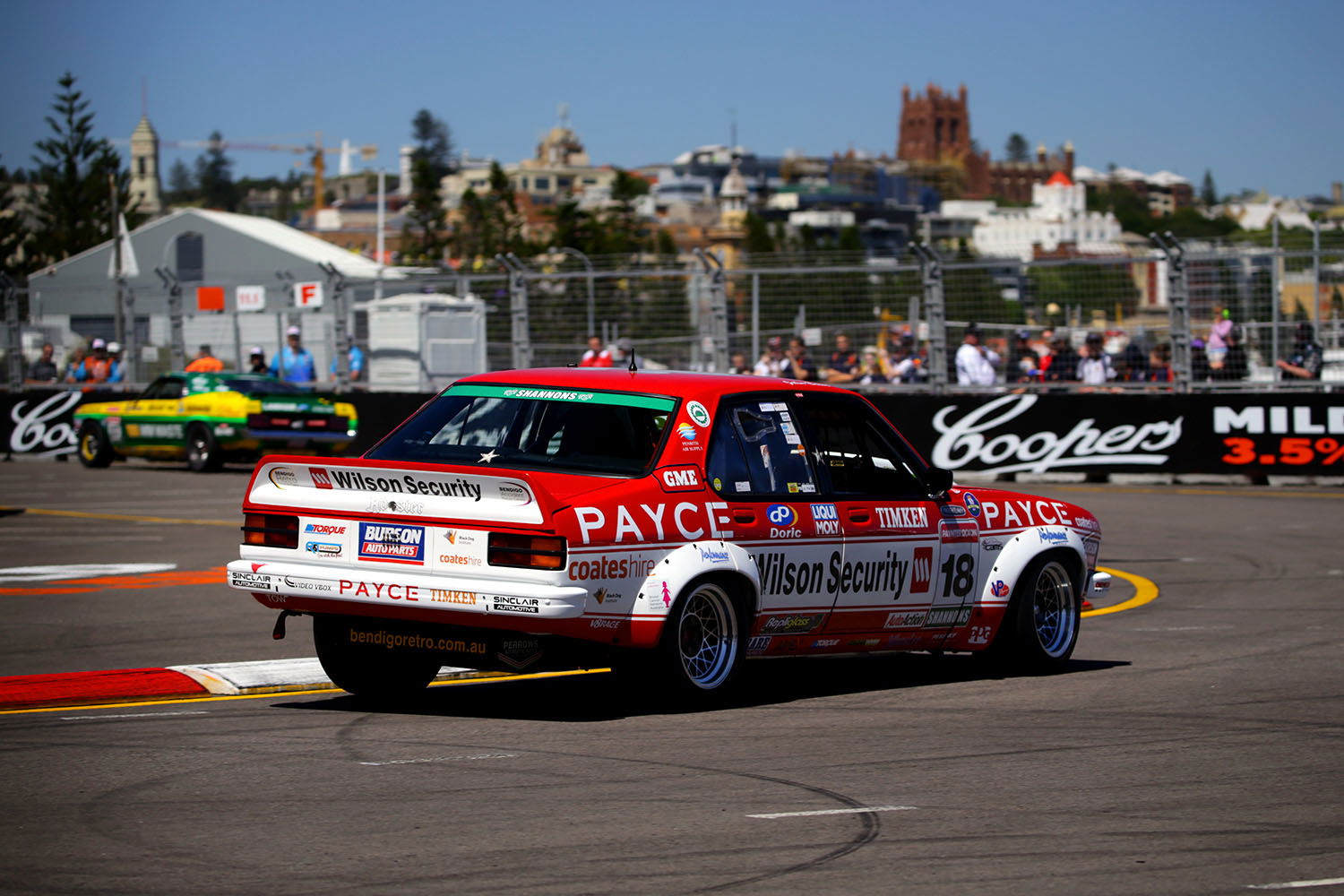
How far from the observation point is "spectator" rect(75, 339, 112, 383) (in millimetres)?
31953

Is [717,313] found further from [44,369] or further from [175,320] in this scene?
[44,369]

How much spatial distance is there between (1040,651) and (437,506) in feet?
11.5

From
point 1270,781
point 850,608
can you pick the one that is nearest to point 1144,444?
point 850,608

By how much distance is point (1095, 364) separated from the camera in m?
23.0

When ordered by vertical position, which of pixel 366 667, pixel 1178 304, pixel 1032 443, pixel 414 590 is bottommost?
pixel 366 667

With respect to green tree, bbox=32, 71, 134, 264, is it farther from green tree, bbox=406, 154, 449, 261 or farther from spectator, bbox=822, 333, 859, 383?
spectator, bbox=822, 333, 859, 383

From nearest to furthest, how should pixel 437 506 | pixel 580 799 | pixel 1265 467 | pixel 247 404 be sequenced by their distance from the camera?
pixel 580 799 < pixel 437 506 < pixel 1265 467 < pixel 247 404

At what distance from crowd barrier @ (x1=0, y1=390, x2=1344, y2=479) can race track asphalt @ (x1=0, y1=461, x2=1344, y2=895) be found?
11.8 metres

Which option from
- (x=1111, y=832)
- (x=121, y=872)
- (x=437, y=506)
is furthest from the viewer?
(x=437, y=506)

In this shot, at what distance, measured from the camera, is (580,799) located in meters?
5.82

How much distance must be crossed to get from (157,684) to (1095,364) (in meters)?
16.9

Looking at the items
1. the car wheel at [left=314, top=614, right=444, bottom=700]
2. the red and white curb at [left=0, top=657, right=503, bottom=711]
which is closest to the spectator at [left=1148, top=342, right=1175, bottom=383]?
the red and white curb at [left=0, top=657, right=503, bottom=711]

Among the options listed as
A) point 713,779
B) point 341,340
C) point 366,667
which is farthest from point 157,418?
point 713,779

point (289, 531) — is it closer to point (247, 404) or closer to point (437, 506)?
point (437, 506)
